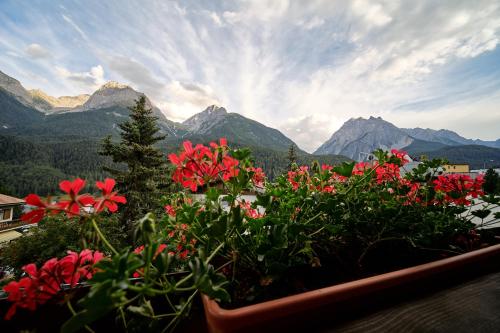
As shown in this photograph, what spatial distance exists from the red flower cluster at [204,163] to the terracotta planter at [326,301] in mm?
309

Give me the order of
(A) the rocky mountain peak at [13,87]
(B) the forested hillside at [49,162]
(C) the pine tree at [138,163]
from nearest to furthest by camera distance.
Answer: (C) the pine tree at [138,163] < (B) the forested hillside at [49,162] < (A) the rocky mountain peak at [13,87]

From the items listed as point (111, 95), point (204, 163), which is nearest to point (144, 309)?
point (204, 163)

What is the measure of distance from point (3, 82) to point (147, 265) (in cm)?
25007

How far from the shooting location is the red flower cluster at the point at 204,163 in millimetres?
646

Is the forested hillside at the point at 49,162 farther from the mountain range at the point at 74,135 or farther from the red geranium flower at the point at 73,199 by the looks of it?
the red geranium flower at the point at 73,199

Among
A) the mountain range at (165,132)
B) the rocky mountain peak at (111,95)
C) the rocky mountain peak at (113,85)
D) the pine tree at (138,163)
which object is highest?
the rocky mountain peak at (113,85)

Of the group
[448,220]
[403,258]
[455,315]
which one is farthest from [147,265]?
[448,220]

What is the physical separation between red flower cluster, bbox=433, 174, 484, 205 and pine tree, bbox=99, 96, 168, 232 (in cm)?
1030

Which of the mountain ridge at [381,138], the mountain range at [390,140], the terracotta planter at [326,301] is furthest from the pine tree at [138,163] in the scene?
the mountain ridge at [381,138]

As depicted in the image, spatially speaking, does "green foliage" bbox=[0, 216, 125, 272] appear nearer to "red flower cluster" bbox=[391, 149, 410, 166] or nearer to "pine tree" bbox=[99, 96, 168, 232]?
"pine tree" bbox=[99, 96, 168, 232]

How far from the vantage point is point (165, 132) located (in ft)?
516

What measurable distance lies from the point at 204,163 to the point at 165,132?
549 ft

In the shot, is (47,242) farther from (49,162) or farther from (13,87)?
(13,87)

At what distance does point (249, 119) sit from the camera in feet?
570
